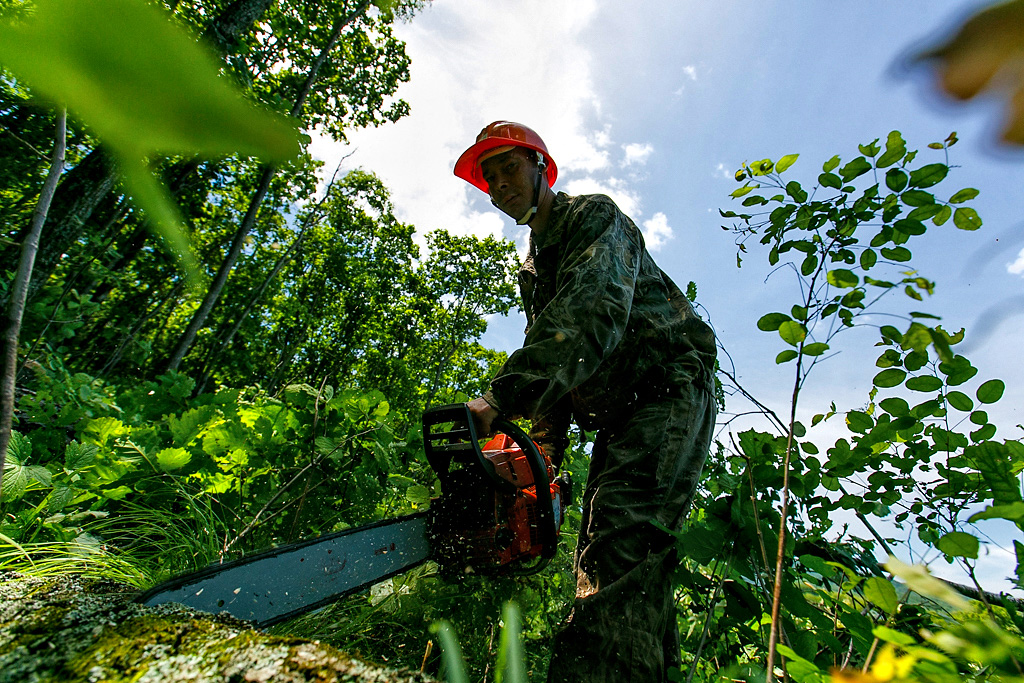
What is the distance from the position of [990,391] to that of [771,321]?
834mm

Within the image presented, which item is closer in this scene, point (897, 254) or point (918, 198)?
point (918, 198)

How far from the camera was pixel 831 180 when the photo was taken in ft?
3.64

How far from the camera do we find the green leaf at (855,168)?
104 centimetres

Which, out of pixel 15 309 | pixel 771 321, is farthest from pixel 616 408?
pixel 15 309

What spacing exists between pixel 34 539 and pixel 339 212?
1820 cm

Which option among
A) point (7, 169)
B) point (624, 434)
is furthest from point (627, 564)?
point (7, 169)

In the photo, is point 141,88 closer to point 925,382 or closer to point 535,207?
point 925,382

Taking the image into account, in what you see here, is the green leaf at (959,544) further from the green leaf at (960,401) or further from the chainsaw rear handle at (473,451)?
the chainsaw rear handle at (473,451)

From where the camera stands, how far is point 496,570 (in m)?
1.63

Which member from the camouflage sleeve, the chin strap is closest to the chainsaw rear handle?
the camouflage sleeve

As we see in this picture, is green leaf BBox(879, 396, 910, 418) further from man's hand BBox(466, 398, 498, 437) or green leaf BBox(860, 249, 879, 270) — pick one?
man's hand BBox(466, 398, 498, 437)

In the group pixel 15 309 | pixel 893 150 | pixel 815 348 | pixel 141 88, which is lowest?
pixel 15 309

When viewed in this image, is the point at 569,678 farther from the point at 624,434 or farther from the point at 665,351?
the point at 665,351

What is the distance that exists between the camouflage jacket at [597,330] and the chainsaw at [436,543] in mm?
216
